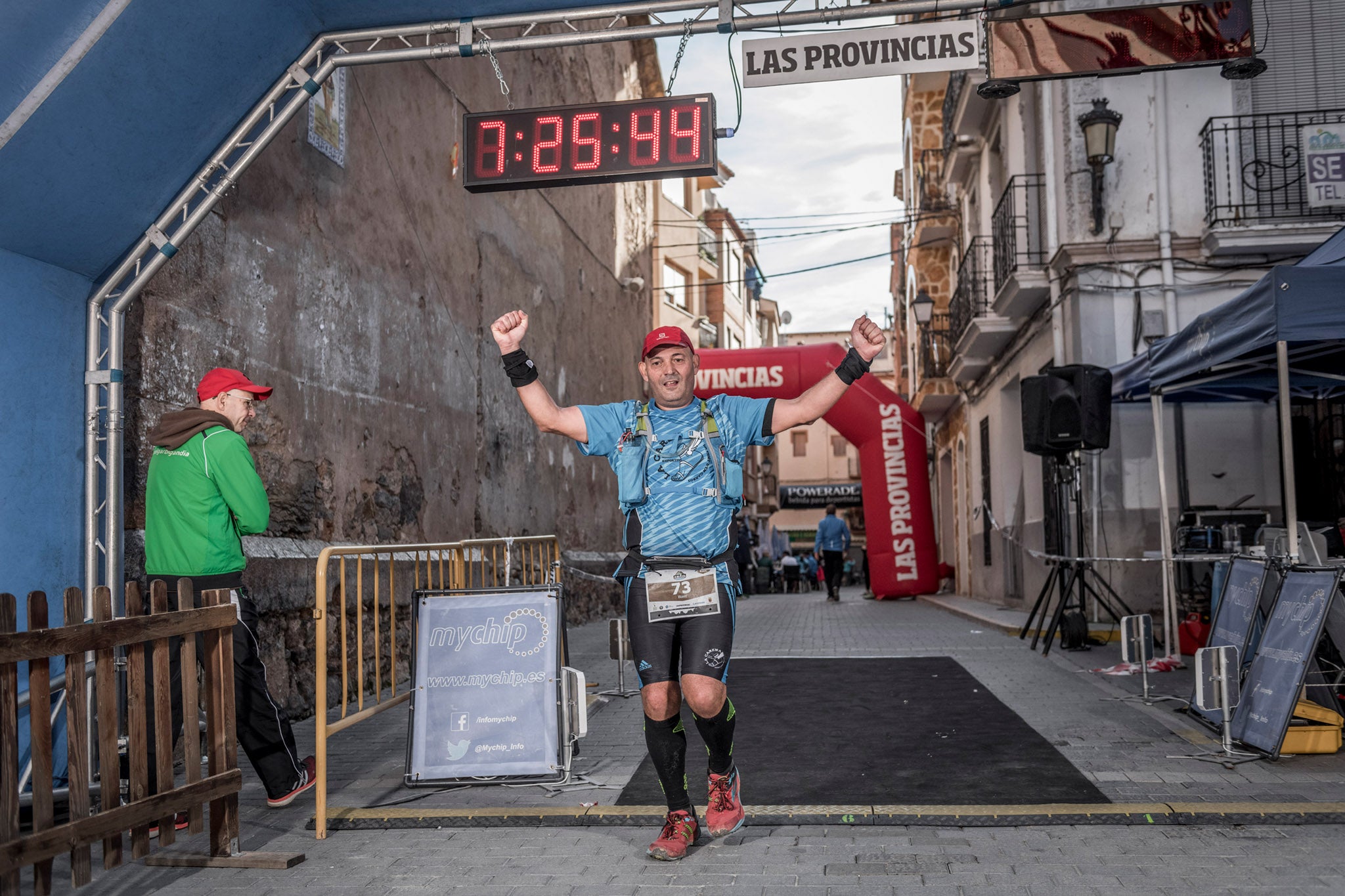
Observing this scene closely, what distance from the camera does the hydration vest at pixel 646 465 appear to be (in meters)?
4.50

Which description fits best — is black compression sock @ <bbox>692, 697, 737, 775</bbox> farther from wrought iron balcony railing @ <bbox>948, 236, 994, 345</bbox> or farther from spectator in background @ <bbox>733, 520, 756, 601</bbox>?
spectator in background @ <bbox>733, 520, 756, 601</bbox>

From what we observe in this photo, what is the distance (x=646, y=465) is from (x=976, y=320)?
522 inches

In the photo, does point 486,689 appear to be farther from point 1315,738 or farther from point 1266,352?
point 1266,352

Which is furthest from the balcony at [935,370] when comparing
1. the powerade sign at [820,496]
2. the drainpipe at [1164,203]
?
the powerade sign at [820,496]

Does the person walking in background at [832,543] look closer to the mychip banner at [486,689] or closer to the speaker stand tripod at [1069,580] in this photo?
the speaker stand tripod at [1069,580]

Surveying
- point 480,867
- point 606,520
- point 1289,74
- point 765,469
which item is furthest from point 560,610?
point 765,469

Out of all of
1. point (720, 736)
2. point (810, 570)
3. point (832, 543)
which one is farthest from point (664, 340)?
point (810, 570)

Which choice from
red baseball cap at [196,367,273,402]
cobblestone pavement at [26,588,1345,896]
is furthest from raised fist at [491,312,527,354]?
cobblestone pavement at [26,588,1345,896]

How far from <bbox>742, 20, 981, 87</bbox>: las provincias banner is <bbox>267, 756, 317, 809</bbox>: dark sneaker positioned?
4.38 meters

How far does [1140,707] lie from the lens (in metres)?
7.60

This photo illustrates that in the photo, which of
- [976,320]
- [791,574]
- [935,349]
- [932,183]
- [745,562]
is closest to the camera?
[976,320]

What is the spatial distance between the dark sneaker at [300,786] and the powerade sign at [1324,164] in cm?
1162

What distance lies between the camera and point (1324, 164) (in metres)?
12.6

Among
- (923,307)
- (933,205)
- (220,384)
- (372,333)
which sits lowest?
A: (220,384)
